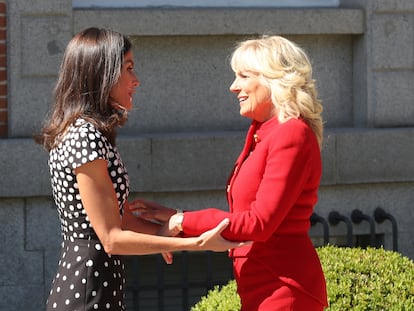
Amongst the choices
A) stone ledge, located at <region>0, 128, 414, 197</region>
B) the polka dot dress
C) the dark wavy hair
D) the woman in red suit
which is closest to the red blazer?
the woman in red suit

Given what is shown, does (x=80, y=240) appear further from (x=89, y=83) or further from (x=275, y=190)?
(x=275, y=190)

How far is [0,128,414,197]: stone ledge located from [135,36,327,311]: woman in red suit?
290 centimetres

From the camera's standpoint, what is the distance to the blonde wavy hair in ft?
11.6

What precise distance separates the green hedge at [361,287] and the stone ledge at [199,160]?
61.5 inches

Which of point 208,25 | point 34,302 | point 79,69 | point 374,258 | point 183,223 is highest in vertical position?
point 208,25

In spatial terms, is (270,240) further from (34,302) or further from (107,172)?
(34,302)

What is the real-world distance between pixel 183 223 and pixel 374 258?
79.0 inches

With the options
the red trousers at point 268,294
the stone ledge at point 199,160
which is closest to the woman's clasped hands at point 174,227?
the red trousers at point 268,294

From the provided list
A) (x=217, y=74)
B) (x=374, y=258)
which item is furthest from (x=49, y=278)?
(x=374, y=258)

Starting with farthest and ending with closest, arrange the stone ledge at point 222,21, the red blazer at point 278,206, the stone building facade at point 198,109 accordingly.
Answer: the stone ledge at point 222,21
the stone building facade at point 198,109
the red blazer at point 278,206

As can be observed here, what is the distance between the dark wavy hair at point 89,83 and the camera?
357 centimetres

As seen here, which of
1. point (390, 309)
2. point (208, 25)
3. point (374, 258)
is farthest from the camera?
point (208, 25)

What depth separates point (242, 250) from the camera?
3604 millimetres

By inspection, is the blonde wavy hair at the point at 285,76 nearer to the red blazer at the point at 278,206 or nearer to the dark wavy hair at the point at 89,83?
the red blazer at the point at 278,206
